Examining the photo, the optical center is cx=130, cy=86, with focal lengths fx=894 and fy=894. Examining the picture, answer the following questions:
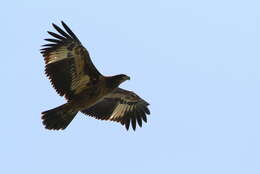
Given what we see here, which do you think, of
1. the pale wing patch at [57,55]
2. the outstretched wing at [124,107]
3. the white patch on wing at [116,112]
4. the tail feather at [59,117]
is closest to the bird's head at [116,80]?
the tail feather at [59,117]

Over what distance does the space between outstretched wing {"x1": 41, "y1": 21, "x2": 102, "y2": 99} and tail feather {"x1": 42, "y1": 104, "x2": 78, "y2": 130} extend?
1.32ft

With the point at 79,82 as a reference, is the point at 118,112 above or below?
below

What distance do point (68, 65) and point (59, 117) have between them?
138cm

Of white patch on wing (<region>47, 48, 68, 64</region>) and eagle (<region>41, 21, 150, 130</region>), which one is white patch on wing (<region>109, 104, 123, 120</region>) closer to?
eagle (<region>41, 21, 150, 130</region>)

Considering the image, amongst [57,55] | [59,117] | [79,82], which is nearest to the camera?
[57,55]

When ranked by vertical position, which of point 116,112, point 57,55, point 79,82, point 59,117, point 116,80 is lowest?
point 59,117

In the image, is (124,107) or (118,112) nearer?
(118,112)

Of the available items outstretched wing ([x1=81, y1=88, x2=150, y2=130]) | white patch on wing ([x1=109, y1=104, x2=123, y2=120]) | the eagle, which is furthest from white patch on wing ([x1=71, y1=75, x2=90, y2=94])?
white patch on wing ([x1=109, y1=104, x2=123, y2=120])

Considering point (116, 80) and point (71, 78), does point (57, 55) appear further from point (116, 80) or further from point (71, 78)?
point (116, 80)

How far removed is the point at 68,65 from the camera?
23.3 m

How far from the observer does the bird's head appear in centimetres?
2303

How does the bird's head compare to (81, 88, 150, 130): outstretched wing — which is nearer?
the bird's head

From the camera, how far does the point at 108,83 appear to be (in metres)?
23.0

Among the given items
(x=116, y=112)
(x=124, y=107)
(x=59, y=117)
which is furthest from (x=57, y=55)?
(x=124, y=107)
